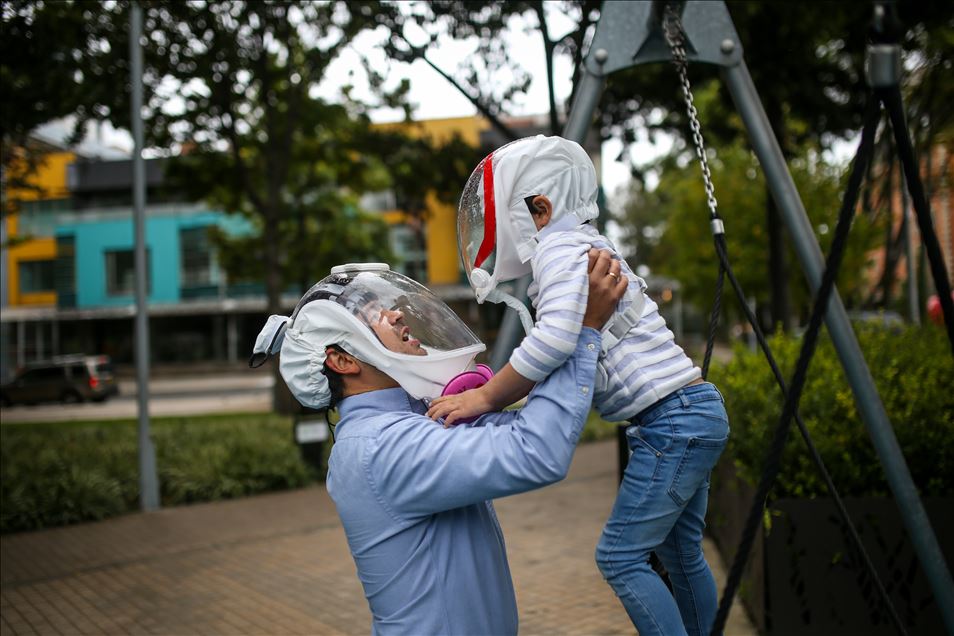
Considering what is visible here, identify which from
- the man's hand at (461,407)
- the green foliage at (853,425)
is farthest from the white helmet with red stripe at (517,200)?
the green foliage at (853,425)

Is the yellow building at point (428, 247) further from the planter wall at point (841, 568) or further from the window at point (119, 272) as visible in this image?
the planter wall at point (841, 568)

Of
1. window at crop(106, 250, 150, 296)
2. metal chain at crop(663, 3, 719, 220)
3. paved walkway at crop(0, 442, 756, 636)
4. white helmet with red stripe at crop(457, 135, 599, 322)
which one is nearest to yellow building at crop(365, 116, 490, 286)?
window at crop(106, 250, 150, 296)

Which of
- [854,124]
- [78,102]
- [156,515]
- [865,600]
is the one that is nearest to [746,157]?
[854,124]

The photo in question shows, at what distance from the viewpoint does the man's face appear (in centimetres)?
197

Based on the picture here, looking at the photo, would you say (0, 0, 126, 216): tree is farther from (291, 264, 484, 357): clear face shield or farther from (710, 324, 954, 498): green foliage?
(291, 264, 484, 357): clear face shield

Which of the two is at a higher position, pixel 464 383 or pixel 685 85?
pixel 685 85

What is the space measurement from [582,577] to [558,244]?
4379 mm

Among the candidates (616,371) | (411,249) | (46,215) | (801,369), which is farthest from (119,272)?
(801,369)

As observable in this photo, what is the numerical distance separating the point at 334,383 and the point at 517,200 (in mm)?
607

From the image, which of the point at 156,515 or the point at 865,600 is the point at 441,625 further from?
the point at 156,515

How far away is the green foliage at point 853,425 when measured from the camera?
438 cm

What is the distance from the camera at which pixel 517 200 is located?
208 centimetres

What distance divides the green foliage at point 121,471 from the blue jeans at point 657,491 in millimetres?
6867

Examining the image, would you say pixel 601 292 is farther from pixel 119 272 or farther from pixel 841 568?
pixel 119 272
